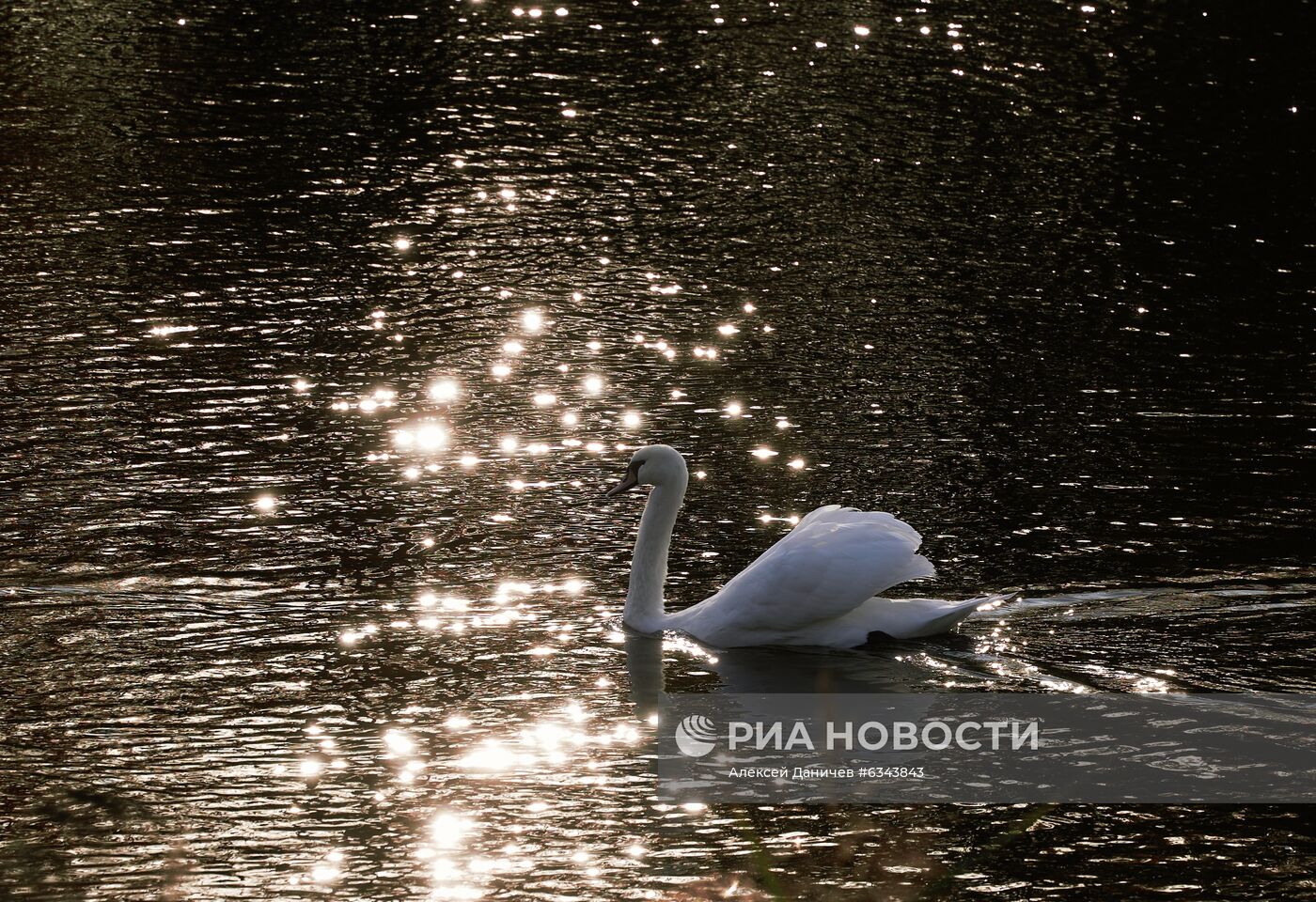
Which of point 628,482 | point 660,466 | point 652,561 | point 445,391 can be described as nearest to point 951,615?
point 652,561

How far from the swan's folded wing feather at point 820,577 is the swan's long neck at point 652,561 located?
0.48 meters

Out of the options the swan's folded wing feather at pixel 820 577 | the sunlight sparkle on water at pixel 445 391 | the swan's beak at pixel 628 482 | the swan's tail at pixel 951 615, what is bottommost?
the swan's tail at pixel 951 615

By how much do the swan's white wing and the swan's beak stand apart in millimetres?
1146

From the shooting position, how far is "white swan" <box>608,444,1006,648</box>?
34.7 feet

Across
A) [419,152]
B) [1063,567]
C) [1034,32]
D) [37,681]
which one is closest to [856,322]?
[1063,567]

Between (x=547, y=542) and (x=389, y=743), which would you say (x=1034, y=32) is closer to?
(x=547, y=542)

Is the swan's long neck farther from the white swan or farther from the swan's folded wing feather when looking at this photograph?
the swan's folded wing feather

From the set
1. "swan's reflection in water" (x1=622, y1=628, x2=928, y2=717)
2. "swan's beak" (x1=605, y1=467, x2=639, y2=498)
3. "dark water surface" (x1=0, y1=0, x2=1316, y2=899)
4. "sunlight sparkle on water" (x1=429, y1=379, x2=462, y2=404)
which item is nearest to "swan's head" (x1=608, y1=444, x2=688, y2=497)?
"swan's beak" (x1=605, y1=467, x2=639, y2=498)

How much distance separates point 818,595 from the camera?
10594 millimetres

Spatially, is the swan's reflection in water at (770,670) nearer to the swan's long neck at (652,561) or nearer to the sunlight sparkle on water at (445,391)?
the swan's long neck at (652,561)

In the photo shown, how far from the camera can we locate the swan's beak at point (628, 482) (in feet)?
38.2

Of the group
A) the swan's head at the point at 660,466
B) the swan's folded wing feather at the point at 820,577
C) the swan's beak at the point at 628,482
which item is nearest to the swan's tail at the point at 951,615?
the swan's folded wing feather at the point at 820,577

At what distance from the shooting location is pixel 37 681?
9930mm

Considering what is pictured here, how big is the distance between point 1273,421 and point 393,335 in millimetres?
7746
